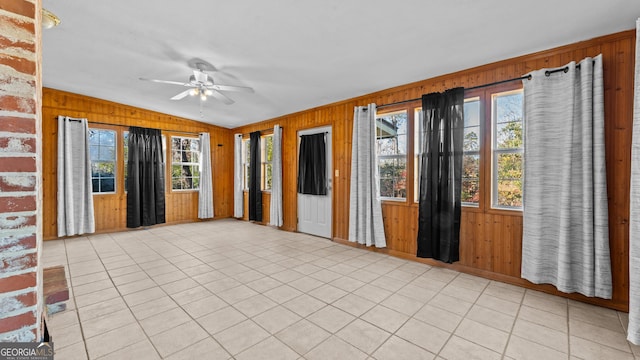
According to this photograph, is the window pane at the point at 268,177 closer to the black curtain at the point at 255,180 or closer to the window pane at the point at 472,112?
the black curtain at the point at 255,180

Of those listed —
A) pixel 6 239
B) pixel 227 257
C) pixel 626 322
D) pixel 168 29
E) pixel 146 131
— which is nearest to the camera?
pixel 6 239

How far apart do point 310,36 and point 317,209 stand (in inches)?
126

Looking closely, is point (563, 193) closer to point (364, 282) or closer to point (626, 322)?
point (626, 322)

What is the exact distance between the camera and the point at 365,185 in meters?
4.14

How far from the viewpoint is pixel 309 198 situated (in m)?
5.27

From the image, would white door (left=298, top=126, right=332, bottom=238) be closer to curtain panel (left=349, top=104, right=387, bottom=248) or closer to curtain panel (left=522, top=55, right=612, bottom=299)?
curtain panel (left=349, top=104, right=387, bottom=248)

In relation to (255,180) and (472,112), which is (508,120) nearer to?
(472,112)

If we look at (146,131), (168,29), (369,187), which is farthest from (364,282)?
(146,131)

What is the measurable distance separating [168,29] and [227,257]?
2.88 m

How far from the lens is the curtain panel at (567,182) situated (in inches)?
94.0

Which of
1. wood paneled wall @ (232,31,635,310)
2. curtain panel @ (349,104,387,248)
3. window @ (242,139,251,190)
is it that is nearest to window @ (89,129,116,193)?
window @ (242,139,251,190)

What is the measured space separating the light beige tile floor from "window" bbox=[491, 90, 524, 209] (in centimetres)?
100

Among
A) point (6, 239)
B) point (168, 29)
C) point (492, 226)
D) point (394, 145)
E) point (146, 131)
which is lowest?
point (492, 226)

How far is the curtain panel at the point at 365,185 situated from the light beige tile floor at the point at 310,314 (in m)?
0.45
